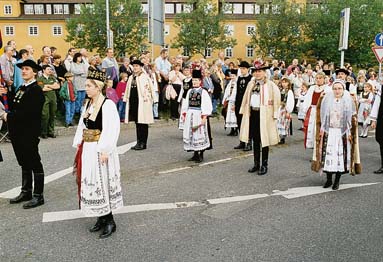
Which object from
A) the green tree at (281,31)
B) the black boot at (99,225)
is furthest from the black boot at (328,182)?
the green tree at (281,31)

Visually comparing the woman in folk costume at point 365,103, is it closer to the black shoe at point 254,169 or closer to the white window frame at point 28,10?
the black shoe at point 254,169

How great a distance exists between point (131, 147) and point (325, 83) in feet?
15.9

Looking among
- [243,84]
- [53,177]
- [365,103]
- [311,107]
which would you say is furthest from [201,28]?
[53,177]

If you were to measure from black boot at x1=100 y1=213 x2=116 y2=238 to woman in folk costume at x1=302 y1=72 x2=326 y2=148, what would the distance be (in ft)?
19.4

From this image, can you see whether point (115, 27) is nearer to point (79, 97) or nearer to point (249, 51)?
point (249, 51)

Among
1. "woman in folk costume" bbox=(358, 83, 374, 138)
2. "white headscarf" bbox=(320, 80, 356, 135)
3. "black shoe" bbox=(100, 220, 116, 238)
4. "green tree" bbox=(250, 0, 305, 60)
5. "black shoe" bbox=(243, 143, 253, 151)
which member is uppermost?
"green tree" bbox=(250, 0, 305, 60)

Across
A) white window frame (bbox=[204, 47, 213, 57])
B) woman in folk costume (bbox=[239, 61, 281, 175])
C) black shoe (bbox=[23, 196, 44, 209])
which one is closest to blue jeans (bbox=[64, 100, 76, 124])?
woman in folk costume (bbox=[239, 61, 281, 175])

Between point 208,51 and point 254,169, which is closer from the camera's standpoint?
point 254,169

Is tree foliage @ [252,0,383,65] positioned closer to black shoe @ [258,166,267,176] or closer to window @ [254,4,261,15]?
window @ [254,4,261,15]

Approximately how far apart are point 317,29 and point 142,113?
199 ft

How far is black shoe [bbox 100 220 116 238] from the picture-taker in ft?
17.9

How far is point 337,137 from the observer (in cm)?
766

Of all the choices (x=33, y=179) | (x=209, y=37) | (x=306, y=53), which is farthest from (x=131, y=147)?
(x=306, y=53)

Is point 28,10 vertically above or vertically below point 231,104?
above
